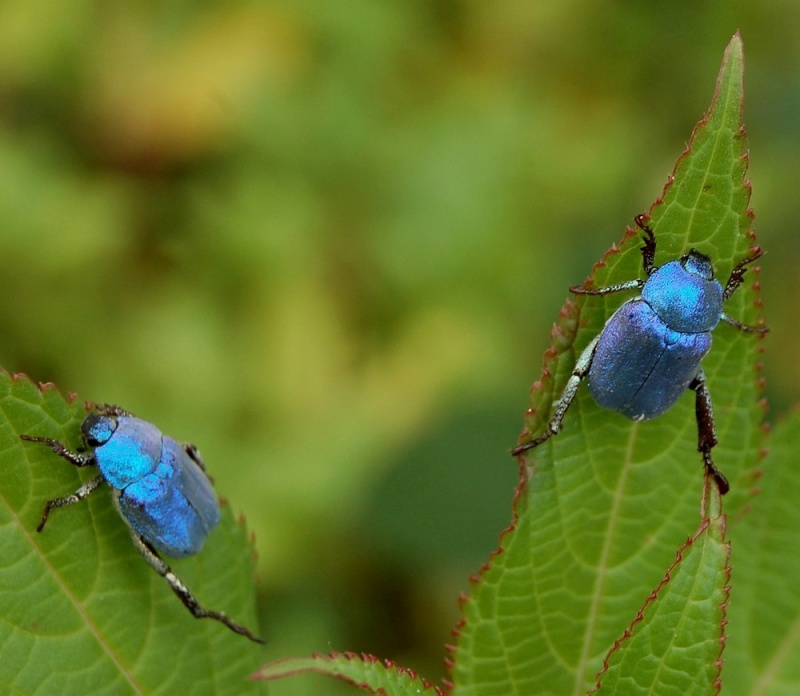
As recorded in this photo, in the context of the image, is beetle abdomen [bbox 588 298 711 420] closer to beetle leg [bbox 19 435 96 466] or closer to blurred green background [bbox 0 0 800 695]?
beetle leg [bbox 19 435 96 466]

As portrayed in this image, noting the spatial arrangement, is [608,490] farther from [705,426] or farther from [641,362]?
[641,362]

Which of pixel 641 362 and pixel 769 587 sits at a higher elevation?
pixel 641 362

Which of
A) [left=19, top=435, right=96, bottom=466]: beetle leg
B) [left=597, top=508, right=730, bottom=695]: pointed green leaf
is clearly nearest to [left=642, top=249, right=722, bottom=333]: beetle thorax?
[left=597, top=508, right=730, bottom=695]: pointed green leaf

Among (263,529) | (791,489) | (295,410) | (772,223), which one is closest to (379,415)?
(295,410)

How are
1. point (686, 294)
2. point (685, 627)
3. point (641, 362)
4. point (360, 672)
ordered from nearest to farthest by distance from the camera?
point (685, 627)
point (360, 672)
point (686, 294)
point (641, 362)

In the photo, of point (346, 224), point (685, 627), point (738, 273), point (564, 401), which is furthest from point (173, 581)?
point (346, 224)
